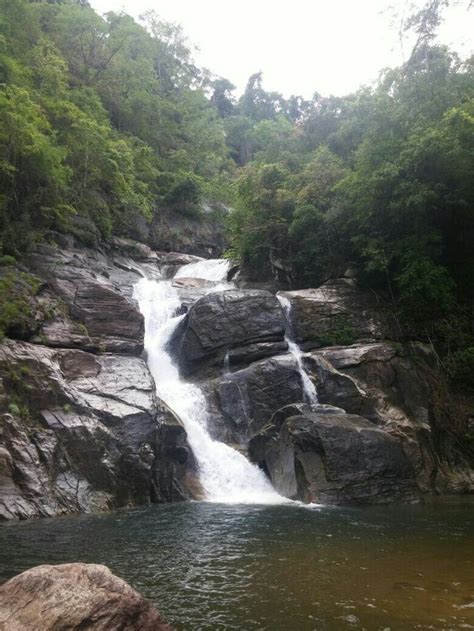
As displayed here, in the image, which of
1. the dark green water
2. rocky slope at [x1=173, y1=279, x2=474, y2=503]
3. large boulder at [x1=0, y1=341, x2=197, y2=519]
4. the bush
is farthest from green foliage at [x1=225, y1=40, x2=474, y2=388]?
the dark green water

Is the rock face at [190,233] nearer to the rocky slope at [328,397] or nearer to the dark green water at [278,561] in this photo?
the rocky slope at [328,397]

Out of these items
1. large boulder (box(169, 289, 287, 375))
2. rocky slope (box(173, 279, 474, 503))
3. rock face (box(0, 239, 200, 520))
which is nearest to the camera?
rock face (box(0, 239, 200, 520))

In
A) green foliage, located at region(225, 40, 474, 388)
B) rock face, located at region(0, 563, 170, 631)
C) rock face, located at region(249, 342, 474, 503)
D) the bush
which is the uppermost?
green foliage, located at region(225, 40, 474, 388)

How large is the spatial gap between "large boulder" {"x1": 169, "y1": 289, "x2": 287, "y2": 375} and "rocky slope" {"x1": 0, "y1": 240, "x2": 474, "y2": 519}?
0.18ft

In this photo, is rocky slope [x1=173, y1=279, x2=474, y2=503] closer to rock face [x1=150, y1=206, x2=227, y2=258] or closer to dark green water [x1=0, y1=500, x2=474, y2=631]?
dark green water [x1=0, y1=500, x2=474, y2=631]

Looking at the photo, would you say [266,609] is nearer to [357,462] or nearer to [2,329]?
[357,462]

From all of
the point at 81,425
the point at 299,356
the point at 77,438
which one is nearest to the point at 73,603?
the point at 77,438

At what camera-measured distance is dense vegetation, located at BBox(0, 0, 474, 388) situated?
20156 mm

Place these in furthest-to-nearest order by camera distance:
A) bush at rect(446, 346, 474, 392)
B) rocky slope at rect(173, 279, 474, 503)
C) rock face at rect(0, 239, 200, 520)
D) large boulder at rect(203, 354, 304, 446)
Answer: bush at rect(446, 346, 474, 392) → large boulder at rect(203, 354, 304, 446) → rocky slope at rect(173, 279, 474, 503) → rock face at rect(0, 239, 200, 520)

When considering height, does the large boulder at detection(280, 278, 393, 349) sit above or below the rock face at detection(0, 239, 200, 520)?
above

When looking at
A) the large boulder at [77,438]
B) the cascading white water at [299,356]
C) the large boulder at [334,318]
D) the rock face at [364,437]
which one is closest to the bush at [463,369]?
the rock face at [364,437]

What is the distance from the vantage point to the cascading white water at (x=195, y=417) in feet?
51.6

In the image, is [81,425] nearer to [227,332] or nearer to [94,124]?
[227,332]

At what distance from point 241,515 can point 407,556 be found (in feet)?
15.8
